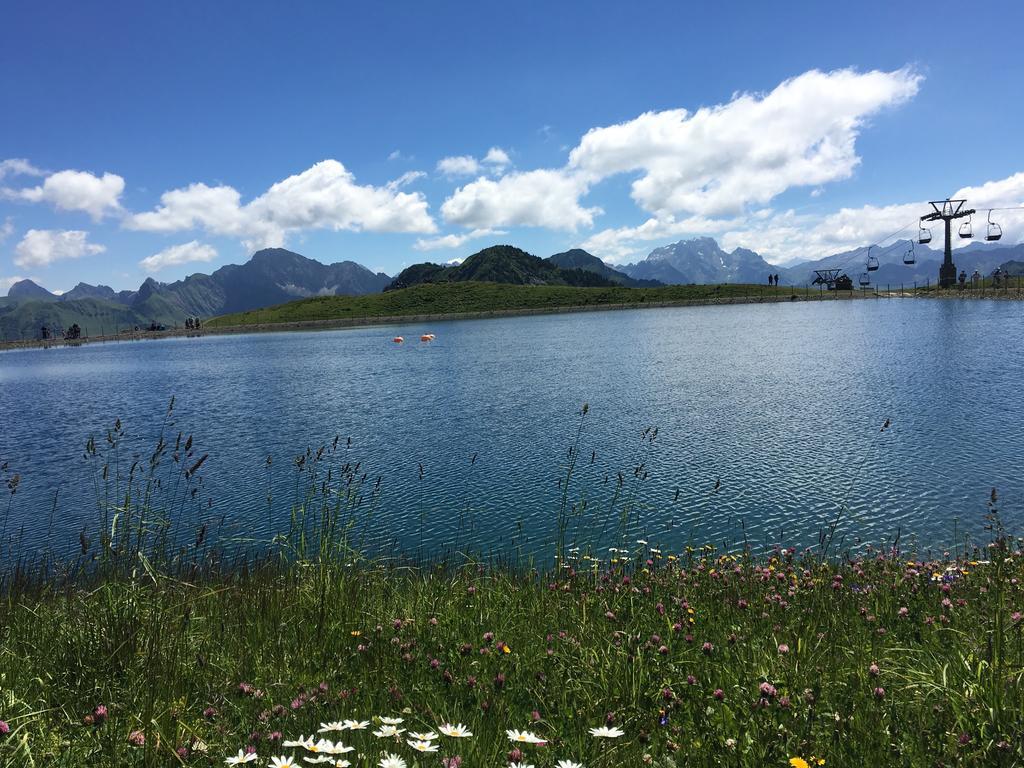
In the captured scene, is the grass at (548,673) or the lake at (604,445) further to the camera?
the lake at (604,445)

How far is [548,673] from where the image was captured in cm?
611

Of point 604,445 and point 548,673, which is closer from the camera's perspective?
point 548,673

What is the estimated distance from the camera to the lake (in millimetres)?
20547

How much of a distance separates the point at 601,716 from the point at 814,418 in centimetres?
3422

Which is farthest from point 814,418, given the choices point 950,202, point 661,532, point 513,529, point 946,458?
point 950,202

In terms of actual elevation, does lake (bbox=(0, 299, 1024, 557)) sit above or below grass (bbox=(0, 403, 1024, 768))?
below

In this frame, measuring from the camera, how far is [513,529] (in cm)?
2078

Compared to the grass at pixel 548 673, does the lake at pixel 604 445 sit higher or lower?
lower

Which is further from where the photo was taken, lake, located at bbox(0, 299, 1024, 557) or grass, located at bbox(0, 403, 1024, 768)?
lake, located at bbox(0, 299, 1024, 557)

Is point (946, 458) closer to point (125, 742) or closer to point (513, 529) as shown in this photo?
point (513, 529)

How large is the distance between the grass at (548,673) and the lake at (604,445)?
26.4ft

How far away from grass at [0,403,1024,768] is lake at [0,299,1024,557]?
8.06 metres

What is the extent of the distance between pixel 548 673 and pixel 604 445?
81.0 ft

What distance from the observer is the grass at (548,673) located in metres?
4.58
